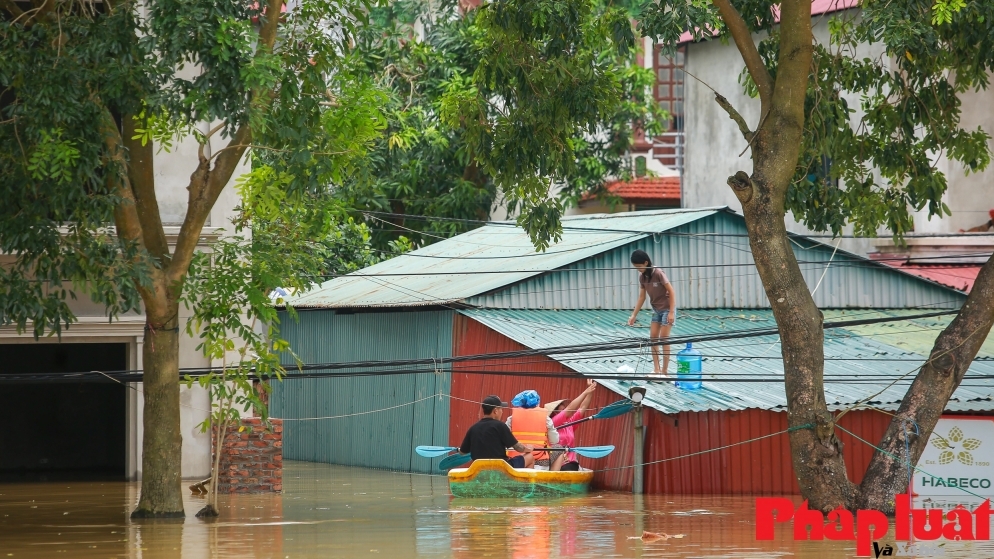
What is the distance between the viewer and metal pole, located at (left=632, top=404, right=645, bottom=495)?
62.6ft

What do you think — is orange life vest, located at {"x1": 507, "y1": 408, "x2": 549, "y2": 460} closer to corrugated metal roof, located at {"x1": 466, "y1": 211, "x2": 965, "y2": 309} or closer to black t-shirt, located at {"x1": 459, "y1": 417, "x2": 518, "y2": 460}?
black t-shirt, located at {"x1": 459, "y1": 417, "x2": 518, "y2": 460}

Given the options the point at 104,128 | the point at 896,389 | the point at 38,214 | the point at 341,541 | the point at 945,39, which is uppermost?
the point at 945,39

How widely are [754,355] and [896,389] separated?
2.77m

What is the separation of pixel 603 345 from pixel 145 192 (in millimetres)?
6421

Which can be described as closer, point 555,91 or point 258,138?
point 258,138

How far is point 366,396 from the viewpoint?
25.9 metres

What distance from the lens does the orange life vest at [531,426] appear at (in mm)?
19422

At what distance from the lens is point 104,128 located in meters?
13.8

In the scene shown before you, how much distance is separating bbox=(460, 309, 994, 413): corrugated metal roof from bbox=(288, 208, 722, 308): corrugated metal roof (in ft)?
3.69

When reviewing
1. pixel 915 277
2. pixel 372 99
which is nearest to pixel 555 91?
pixel 372 99

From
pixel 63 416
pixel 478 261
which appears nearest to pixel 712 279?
pixel 478 261

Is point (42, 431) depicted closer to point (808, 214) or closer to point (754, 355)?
point (754, 355)

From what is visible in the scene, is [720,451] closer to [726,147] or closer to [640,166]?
[726,147]

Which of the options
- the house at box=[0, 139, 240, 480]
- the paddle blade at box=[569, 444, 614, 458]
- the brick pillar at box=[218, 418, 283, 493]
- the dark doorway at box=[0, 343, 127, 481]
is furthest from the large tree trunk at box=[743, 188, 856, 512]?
the dark doorway at box=[0, 343, 127, 481]
